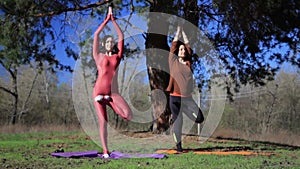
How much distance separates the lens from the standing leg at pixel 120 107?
5051 mm

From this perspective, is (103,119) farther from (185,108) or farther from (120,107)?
(185,108)

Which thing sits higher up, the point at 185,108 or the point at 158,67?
the point at 158,67

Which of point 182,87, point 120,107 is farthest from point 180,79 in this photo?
point 120,107

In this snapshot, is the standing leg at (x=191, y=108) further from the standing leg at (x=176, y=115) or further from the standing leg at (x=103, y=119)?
the standing leg at (x=103, y=119)

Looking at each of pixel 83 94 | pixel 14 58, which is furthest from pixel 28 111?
pixel 14 58

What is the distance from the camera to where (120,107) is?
5145 millimetres

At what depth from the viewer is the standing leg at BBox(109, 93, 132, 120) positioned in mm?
5051

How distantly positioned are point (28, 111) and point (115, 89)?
716 inches

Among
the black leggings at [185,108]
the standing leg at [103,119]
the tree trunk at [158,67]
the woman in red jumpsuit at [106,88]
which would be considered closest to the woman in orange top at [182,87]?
the black leggings at [185,108]

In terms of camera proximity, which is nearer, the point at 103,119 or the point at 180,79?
the point at 103,119

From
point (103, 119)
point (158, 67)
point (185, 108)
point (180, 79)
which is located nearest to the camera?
point (103, 119)

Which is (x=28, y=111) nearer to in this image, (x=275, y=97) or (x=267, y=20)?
(x=275, y=97)

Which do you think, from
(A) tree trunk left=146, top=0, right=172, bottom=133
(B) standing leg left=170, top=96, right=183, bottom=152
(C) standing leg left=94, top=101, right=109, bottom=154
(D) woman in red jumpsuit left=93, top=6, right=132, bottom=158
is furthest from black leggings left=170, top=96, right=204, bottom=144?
(A) tree trunk left=146, top=0, right=172, bottom=133

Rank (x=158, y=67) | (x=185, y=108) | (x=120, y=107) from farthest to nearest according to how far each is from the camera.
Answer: (x=158, y=67) → (x=185, y=108) → (x=120, y=107)
